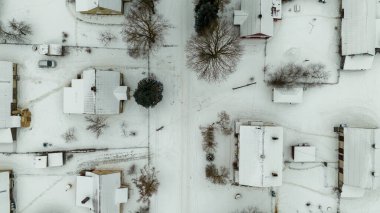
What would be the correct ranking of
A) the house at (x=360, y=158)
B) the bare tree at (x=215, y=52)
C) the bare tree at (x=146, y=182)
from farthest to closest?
the bare tree at (x=146, y=182) < the house at (x=360, y=158) < the bare tree at (x=215, y=52)

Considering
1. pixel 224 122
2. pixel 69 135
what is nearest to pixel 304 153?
pixel 224 122

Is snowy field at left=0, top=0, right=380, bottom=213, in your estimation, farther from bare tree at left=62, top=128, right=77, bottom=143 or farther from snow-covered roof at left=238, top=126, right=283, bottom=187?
snow-covered roof at left=238, top=126, right=283, bottom=187

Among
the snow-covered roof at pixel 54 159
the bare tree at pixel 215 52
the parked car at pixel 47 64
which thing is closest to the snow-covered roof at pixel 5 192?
the snow-covered roof at pixel 54 159

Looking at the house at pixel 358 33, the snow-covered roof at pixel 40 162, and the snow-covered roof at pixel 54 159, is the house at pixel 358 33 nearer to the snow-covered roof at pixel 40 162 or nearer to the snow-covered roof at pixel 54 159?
the snow-covered roof at pixel 54 159

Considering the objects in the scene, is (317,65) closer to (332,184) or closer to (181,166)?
(332,184)

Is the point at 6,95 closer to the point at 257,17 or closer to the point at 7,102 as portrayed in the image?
the point at 7,102
